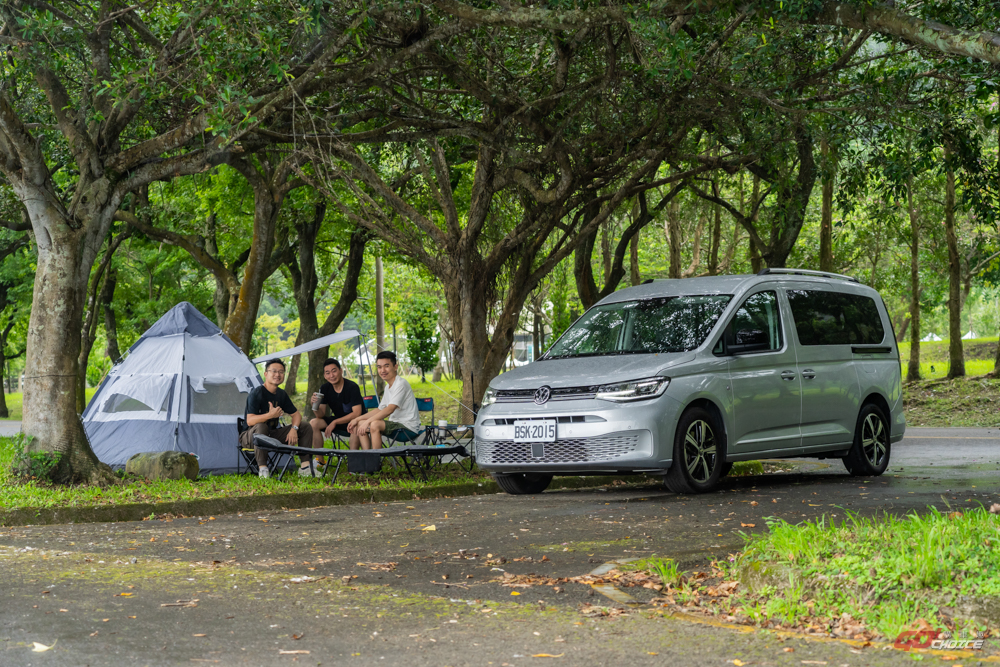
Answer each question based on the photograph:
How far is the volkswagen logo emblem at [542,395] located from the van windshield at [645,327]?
1023 mm

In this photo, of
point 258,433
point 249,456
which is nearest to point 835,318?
point 258,433

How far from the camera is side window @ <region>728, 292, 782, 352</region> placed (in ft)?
33.3

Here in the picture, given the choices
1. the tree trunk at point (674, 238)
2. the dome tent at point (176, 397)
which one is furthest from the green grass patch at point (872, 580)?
A: the tree trunk at point (674, 238)

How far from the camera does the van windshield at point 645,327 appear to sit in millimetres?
10289

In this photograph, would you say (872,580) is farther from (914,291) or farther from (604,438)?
(914,291)

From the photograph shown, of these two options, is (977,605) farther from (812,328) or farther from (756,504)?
(812,328)

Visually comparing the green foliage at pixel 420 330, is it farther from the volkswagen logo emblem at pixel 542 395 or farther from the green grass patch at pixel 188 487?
the volkswagen logo emblem at pixel 542 395

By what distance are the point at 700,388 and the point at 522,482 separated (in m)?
2.18

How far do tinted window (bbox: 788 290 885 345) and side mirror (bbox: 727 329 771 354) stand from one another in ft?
3.06

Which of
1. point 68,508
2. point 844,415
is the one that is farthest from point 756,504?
point 68,508

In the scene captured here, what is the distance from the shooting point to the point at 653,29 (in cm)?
984

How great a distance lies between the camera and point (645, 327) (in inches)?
418

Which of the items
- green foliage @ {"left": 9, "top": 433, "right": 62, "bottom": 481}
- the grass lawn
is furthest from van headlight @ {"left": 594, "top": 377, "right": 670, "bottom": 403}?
green foliage @ {"left": 9, "top": 433, "right": 62, "bottom": 481}

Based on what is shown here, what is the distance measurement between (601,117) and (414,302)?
117ft
